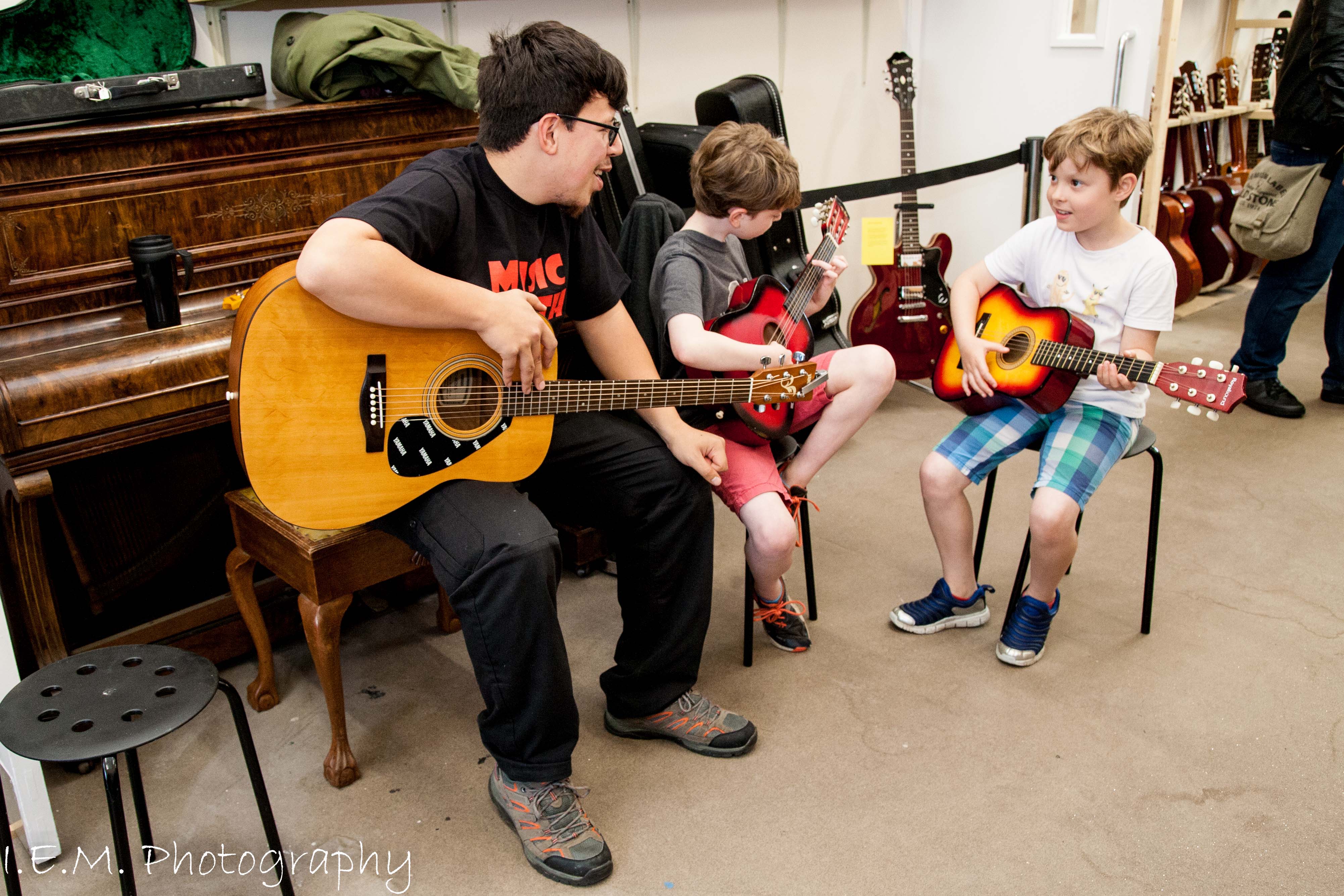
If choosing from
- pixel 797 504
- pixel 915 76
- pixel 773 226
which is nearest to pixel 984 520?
pixel 797 504

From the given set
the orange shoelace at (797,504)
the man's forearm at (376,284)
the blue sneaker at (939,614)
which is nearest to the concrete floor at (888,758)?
the blue sneaker at (939,614)

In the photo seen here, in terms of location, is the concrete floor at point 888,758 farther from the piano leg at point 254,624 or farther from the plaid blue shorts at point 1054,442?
the plaid blue shorts at point 1054,442

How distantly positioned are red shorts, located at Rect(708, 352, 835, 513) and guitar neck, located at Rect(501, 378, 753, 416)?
173mm

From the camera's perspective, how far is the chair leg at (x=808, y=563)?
233cm

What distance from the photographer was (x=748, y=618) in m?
2.17

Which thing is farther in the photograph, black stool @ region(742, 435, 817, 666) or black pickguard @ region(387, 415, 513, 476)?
black stool @ region(742, 435, 817, 666)

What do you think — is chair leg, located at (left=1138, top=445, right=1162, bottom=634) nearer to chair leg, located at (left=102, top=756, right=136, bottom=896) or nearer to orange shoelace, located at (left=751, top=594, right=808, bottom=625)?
orange shoelace, located at (left=751, top=594, right=808, bottom=625)

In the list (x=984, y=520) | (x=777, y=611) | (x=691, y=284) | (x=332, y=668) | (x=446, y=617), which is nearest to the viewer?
(x=332, y=668)

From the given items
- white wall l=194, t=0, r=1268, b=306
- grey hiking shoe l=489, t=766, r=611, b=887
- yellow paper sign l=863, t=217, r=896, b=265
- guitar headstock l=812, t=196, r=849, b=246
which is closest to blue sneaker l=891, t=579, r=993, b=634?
guitar headstock l=812, t=196, r=849, b=246

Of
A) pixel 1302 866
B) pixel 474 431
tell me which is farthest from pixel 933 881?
pixel 474 431

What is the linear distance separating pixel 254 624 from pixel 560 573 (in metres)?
0.74

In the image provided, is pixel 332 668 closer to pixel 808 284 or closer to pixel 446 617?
pixel 446 617

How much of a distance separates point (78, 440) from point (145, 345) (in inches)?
8.1

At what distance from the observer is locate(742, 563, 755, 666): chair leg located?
2.15m
